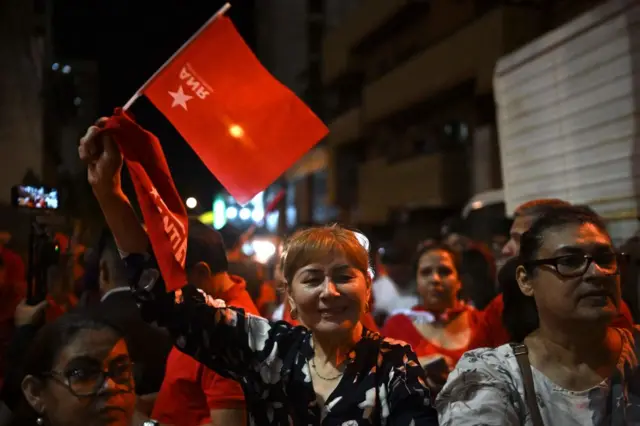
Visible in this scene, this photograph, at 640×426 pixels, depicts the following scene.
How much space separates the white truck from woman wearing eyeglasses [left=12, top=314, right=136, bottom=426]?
3.85 meters

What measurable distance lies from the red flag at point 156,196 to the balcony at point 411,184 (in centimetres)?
1623

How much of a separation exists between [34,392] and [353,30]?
2467cm

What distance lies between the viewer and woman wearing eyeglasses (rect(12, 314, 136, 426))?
2.33 metres

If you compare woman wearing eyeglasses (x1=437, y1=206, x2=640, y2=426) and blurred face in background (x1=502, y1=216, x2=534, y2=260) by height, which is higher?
blurred face in background (x1=502, y1=216, x2=534, y2=260)

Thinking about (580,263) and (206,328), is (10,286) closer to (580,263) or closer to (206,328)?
(206,328)

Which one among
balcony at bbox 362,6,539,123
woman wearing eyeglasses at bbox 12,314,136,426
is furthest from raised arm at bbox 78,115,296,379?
balcony at bbox 362,6,539,123

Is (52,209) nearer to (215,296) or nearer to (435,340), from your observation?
(215,296)

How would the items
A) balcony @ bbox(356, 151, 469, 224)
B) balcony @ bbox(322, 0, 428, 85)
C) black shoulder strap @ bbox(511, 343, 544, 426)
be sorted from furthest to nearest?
balcony @ bbox(322, 0, 428, 85), balcony @ bbox(356, 151, 469, 224), black shoulder strap @ bbox(511, 343, 544, 426)

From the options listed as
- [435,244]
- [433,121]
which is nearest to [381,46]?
[433,121]

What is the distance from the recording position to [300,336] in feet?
8.01

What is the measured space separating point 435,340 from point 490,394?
2.05 m

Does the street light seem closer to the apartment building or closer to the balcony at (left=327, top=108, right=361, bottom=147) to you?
the apartment building

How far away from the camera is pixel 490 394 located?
200 centimetres

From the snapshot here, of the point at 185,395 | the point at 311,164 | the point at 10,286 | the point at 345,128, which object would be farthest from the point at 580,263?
the point at 311,164
